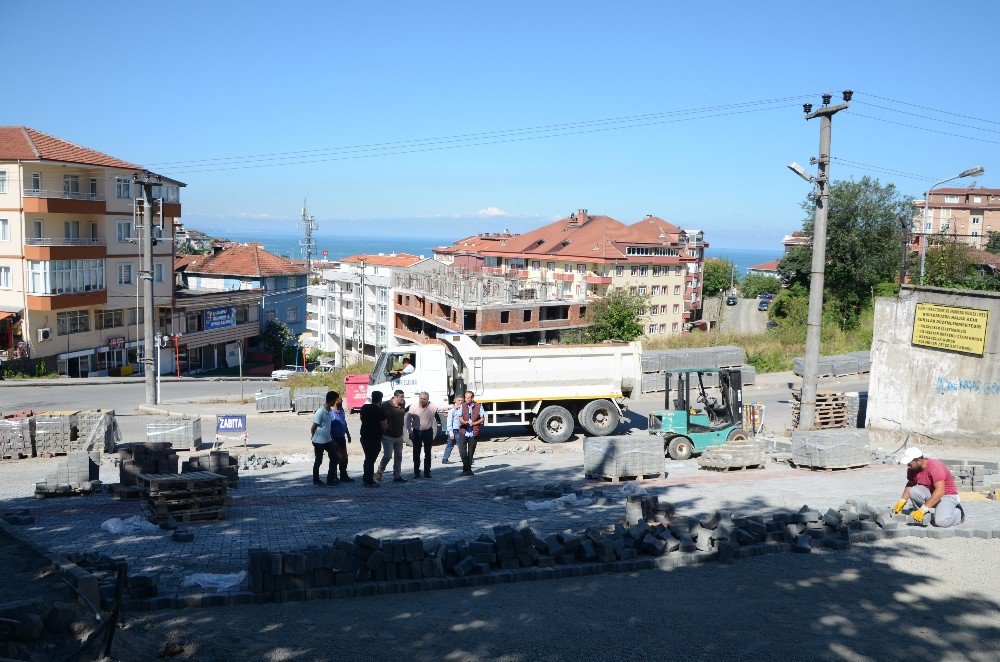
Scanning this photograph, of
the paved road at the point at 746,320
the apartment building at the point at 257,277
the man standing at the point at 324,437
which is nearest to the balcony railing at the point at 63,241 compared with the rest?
the apartment building at the point at 257,277

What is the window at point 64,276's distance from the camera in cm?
3891

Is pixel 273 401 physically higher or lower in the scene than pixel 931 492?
lower

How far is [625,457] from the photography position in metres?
14.3

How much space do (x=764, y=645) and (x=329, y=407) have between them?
8.07 m

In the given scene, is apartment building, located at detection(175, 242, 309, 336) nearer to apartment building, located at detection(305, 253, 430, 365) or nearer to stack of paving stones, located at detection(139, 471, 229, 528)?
apartment building, located at detection(305, 253, 430, 365)

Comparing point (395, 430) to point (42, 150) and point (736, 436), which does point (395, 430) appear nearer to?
point (736, 436)

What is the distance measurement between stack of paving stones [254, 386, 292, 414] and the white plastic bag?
16638 millimetres

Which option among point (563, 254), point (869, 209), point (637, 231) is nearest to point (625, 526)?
point (869, 209)

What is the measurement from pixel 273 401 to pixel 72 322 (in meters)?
21.7

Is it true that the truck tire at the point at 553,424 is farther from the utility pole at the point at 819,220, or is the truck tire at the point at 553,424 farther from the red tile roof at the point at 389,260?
the red tile roof at the point at 389,260

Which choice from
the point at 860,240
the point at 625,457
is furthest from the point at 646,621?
the point at 860,240

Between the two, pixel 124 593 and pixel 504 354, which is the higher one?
pixel 504 354

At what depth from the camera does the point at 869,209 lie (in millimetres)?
41719

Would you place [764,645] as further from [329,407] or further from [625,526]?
[329,407]
